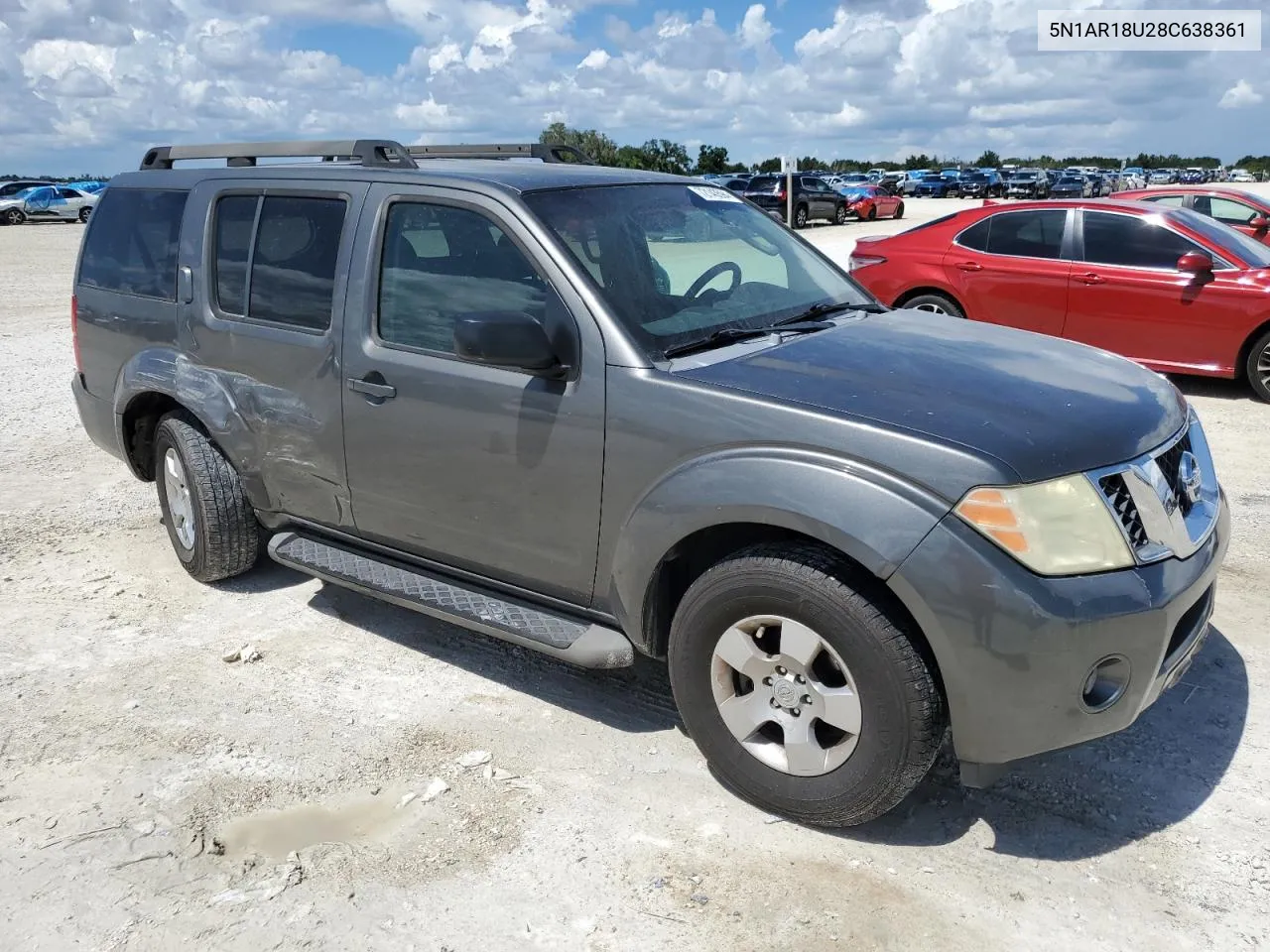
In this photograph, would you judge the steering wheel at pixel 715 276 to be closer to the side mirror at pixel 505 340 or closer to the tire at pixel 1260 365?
the side mirror at pixel 505 340

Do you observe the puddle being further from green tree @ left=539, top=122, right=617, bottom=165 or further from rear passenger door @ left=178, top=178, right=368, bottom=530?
green tree @ left=539, top=122, right=617, bottom=165

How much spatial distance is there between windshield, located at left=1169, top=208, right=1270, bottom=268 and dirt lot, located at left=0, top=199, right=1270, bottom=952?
15.5 ft

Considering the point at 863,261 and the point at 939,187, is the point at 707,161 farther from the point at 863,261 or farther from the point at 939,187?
the point at 863,261

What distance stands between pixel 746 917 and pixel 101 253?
452cm

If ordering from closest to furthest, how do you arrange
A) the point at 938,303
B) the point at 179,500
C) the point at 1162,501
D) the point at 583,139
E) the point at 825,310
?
the point at 1162,501
the point at 825,310
the point at 179,500
the point at 938,303
the point at 583,139

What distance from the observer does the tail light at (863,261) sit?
9.80 metres

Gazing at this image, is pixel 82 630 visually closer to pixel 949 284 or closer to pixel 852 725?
pixel 852 725

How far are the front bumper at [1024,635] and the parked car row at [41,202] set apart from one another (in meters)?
41.7

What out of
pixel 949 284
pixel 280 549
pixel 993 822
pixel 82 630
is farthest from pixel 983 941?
pixel 949 284

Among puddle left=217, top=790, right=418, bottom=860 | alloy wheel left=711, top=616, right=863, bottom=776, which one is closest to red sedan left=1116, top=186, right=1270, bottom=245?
alloy wheel left=711, top=616, right=863, bottom=776

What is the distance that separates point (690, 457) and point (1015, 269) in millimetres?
6936

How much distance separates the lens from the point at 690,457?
3.15m

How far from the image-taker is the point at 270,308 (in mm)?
4355

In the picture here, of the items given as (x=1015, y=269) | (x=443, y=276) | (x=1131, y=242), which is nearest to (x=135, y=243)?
(x=443, y=276)
